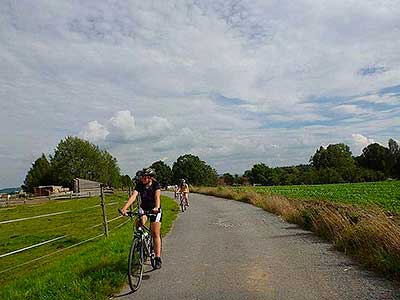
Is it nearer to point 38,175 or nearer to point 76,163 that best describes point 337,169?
point 76,163

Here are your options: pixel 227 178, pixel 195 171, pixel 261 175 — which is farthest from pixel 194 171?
pixel 261 175

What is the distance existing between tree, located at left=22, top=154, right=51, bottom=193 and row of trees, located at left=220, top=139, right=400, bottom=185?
42.3 meters

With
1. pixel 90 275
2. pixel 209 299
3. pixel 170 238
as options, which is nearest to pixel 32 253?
pixel 170 238

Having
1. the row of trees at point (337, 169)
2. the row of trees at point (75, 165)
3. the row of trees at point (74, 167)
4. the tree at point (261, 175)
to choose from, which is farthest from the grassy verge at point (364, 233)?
the tree at point (261, 175)

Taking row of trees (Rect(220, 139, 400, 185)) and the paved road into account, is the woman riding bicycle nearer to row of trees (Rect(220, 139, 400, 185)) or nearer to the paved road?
the paved road

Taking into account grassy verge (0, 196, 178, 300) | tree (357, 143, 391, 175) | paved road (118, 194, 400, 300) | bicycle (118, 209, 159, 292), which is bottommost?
paved road (118, 194, 400, 300)

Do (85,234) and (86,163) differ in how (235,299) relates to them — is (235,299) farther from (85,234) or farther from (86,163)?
(86,163)

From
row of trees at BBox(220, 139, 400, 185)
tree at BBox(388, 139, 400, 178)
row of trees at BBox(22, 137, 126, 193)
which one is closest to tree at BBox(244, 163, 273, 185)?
row of trees at BBox(220, 139, 400, 185)

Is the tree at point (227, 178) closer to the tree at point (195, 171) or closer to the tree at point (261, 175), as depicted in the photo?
the tree at point (195, 171)

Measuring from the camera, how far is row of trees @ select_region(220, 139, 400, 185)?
9881 cm

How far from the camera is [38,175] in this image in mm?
96500

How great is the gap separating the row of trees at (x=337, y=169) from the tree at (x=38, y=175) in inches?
1666

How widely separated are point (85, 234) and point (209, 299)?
471 inches

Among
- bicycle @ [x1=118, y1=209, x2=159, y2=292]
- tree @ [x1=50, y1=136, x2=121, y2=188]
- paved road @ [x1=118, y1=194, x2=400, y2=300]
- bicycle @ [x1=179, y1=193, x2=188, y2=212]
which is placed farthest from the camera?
tree @ [x1=50, y1=136, x2=121, y2=188]
